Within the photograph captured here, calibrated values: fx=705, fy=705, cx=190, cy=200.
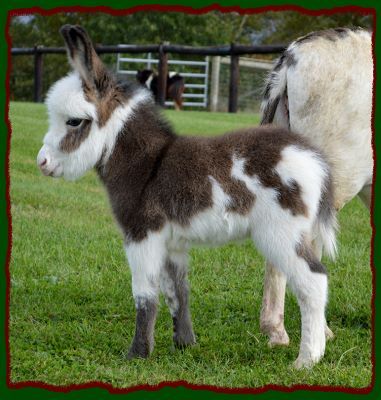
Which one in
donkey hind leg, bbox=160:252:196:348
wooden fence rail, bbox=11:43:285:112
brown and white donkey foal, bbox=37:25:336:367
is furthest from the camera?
wooden fence rail, bbox=11:43:285:112

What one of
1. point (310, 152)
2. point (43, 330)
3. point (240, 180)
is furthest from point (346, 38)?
point (43, 330)

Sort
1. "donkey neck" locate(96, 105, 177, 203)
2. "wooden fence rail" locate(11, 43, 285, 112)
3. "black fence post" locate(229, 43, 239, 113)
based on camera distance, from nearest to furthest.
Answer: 1. "donkey neck" locate(96, 105, 177, 203)
2. "wooden fence rail" locate(11, 43, 285, 112)
3. "black fence post" locate(229, 43, 239, 113)

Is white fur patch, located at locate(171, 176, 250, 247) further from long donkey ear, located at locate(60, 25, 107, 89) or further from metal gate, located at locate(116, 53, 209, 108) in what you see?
metal gate, located at locate(116, 53, 209, 108)

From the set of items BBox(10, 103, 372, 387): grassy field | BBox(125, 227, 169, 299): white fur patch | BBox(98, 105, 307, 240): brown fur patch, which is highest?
BBox(98, 105, 307, 240): brown fur patch

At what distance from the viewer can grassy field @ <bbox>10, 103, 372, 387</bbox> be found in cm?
421

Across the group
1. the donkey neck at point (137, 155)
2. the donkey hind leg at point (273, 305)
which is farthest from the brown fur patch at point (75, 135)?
the donkey hind leg at point (273, 305)

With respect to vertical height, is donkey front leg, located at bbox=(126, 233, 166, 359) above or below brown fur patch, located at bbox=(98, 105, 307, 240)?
below

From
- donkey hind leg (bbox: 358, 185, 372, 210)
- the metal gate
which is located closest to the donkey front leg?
donkey hind leg (bbox: 358, 185, 372, 210)

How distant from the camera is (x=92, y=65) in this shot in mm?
4191

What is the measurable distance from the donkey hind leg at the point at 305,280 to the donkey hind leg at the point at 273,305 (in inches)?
26.5

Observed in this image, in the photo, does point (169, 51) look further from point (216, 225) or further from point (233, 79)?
point (216, 225)

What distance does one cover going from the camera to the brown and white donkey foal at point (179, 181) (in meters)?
4.09

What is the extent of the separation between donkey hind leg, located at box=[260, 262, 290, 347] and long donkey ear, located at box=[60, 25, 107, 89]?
69.6 inches

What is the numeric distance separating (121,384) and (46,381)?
0.47 m
